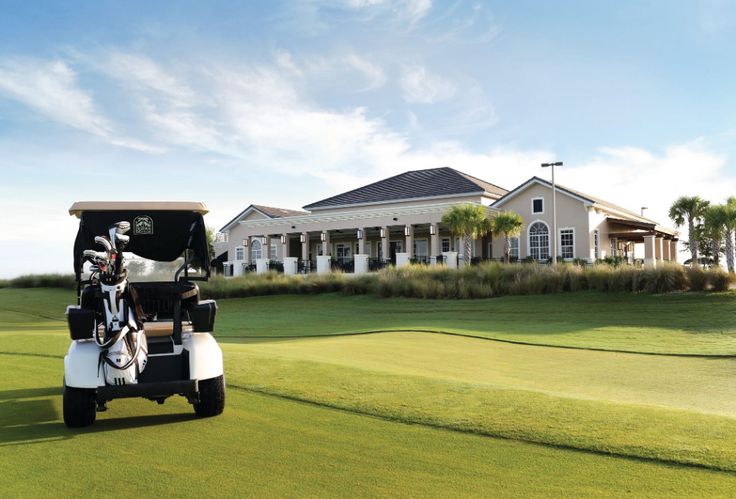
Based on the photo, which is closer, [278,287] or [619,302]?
[619,302]

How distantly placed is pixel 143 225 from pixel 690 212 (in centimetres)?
4780

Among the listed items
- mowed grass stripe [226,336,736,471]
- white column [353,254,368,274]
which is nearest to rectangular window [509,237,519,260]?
white column [353,254,368,274]

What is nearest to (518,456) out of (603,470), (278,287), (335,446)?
(603,470)

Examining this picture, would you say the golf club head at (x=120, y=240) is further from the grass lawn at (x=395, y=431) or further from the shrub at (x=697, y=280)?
the shrub at (x=697, y=280)

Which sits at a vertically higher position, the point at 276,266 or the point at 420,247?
the point at 420,247

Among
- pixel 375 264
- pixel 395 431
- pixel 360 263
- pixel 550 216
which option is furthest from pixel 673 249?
pixel 395 431

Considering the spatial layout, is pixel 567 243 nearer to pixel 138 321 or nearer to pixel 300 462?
pixel 138 321

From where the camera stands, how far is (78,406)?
22.0 ft

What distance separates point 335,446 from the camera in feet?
19.8

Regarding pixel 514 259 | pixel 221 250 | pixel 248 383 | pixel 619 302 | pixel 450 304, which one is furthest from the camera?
pixel 221 250

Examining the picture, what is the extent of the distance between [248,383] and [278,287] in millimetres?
25244

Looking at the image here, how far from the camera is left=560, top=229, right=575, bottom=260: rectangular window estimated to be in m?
40.3

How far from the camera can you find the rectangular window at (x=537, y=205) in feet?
135

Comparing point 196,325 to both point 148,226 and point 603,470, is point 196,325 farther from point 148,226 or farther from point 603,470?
point 603,470
